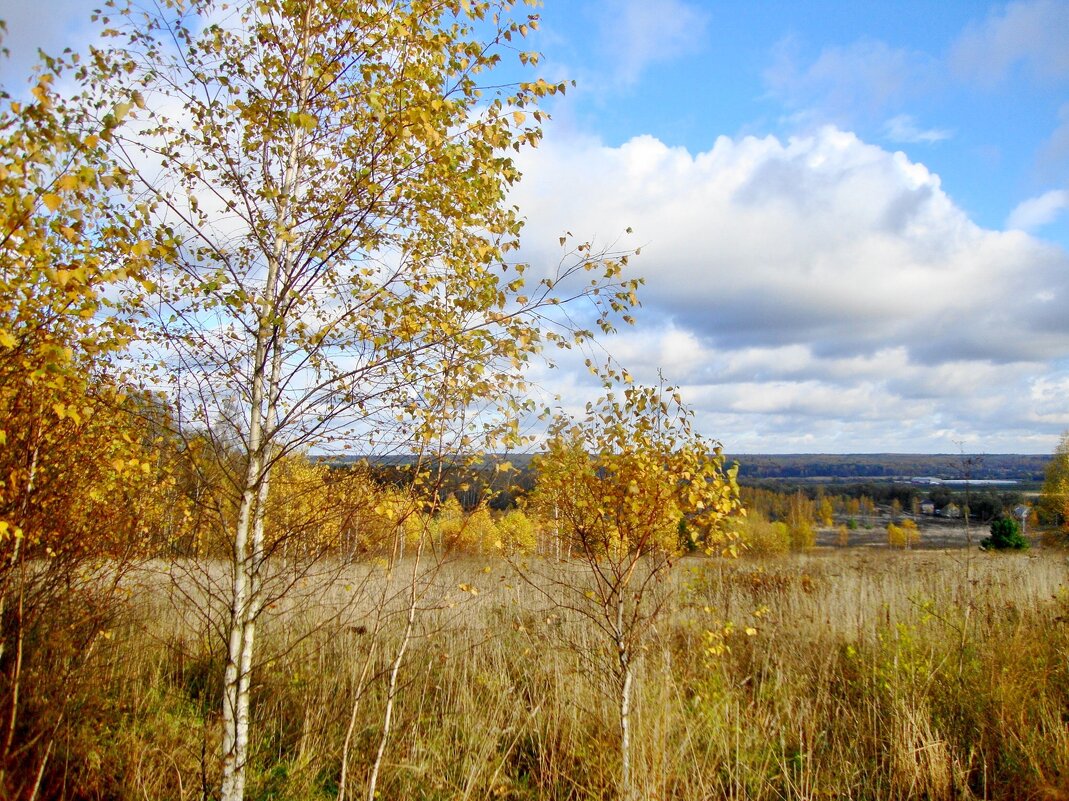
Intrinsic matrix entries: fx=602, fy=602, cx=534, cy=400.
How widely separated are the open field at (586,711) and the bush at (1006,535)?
1155 inches

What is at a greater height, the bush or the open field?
the open field

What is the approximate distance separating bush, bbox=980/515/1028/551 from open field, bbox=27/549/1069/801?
29332 mm

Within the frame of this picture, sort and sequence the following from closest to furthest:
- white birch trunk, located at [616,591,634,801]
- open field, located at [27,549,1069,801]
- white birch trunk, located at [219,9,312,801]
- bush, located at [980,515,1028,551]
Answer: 1. white birch trunk, located at [219,9,312,801]
2. white birch trunk, located at [616,591,634,801]
3. open field, located at [27,549,1069,801]
4. bush, located at [980,515,1028,551]

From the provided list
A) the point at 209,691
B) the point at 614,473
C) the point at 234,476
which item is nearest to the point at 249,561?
the point at 234,476

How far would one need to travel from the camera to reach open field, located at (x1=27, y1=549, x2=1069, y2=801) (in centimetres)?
407

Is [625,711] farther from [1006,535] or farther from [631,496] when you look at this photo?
[1006,535]

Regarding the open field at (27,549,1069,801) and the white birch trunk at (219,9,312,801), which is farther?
the open field at (27,549,1069,801)

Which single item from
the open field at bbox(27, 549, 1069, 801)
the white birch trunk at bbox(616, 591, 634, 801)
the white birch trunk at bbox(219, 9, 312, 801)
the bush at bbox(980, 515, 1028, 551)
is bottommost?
the bush at bbox(980, 515, 1028, 551)

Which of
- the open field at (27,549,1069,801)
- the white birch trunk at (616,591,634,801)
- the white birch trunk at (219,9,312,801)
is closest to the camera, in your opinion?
the white birch trunk at (219,9,312,801)

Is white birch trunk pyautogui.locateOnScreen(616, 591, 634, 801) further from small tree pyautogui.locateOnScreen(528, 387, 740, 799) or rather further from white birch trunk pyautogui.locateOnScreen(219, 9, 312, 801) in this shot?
white birch trunk pyautogui.locateOnScreen(219, 9, 312, 801)

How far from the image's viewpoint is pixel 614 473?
4414 millimetres

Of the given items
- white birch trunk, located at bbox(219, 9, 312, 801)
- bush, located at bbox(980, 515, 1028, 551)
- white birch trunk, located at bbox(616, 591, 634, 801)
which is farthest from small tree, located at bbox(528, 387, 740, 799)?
bush, located at bbox(980, 515, 1028, 551)

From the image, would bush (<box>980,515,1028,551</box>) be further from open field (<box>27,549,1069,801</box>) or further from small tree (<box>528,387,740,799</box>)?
small tree (<box>528,387,740,799</box>)

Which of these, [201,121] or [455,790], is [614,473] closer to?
[455,790]
